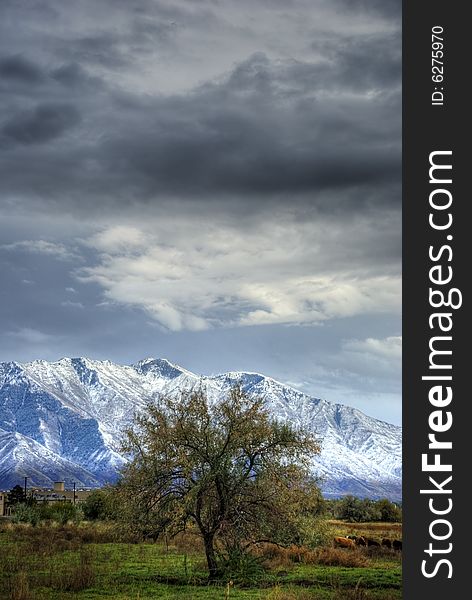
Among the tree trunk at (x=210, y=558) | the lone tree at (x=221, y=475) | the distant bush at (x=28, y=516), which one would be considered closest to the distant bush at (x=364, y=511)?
the distant bush at (x=28, y=516)

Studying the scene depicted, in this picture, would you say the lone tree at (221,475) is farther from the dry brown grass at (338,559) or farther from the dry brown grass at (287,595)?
the dry brown grass at (338,559)

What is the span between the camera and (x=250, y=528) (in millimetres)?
31031

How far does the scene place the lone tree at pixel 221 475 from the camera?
3117 cm

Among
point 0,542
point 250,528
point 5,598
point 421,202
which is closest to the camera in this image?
point 421,202

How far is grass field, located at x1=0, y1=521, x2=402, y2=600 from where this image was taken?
1049 inches

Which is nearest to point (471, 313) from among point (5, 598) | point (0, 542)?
point (5, 598)

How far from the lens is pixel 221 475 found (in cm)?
3120

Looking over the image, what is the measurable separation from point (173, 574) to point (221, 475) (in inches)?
220

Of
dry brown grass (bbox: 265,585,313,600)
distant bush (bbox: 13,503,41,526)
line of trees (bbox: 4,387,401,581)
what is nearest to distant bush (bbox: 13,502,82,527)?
distant bush (bbox: 13,503,41,526)

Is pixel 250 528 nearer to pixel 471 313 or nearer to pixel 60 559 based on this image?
pixel 60 559

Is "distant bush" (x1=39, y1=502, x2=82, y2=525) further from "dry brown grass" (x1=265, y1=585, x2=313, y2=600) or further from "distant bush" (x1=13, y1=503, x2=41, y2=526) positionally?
"dry brown grass" (x1=265, y1=585, x2=313, y2=600)

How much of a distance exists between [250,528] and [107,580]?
6115 mm

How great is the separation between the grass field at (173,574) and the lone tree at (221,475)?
1813 mm

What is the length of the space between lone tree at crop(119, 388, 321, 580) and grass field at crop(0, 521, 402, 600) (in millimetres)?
1813
